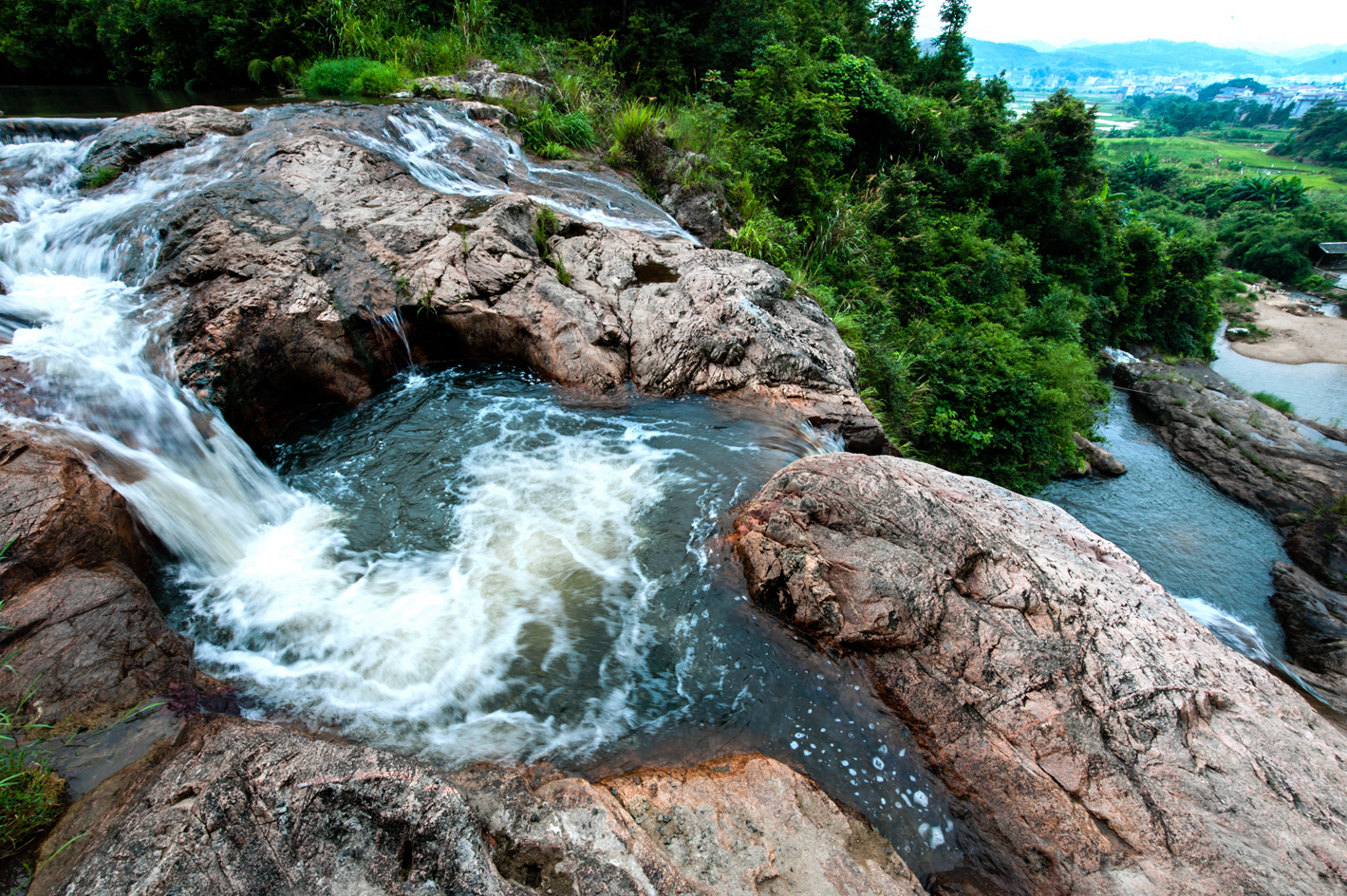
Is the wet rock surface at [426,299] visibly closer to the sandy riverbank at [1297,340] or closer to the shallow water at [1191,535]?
the shallow water at [1191,535]

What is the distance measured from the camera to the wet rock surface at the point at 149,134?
6895 millimetres

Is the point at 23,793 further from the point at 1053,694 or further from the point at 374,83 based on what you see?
the point at 374,83

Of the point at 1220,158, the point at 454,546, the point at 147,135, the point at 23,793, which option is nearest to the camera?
the point at 23,793

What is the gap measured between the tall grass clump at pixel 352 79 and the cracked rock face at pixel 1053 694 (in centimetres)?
1112

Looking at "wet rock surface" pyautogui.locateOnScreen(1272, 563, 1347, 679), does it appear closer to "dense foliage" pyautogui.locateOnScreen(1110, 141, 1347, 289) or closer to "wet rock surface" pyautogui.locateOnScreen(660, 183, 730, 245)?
"wet rock surface" pyautogui.locateOnScreen(660, 183, 730, 245)

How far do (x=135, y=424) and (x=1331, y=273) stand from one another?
59.6m

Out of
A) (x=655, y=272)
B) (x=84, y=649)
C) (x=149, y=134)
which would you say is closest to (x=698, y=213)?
(x=655, y=272)

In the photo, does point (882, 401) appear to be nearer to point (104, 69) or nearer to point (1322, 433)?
point (1322, 433)

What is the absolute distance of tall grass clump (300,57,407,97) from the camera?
1072cm

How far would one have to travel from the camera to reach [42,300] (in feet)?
17.3

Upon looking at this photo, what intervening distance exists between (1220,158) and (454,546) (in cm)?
9562

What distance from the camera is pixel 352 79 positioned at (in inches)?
428

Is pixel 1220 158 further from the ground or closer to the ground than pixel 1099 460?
further from the ground

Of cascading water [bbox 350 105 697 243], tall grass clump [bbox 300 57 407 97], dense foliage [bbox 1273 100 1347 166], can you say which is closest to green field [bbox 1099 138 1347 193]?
dense foliage [bbox 1273 100 1347 166]
